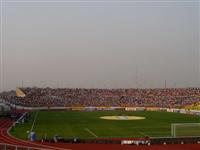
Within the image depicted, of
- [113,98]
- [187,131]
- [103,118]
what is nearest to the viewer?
[187,131]

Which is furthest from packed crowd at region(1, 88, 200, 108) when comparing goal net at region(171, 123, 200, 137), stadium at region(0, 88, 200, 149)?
goal net at region(171, 123, 200, 137)

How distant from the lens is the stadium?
42.2 m

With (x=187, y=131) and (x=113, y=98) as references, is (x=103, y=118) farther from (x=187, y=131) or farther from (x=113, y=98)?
(x=113, y=98)

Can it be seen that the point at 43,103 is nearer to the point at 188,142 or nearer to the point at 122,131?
the point at 122,131

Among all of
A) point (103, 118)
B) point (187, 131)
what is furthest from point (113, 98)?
point (187, 131)

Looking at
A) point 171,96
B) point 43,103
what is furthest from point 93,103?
point 171,96

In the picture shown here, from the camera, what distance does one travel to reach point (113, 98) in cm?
13950

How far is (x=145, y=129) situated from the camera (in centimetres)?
5638

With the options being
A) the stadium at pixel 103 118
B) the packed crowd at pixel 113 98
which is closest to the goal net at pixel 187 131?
the stadium at pixel 103 118

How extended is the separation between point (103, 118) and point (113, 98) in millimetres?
60868

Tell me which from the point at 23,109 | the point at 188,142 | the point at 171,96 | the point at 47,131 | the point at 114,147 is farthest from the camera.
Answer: the point at 171,96

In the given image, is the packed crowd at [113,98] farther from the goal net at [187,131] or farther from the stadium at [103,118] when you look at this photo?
the goal net at [187,131]

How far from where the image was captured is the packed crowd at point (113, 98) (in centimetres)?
12162

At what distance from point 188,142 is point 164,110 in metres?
67.0
